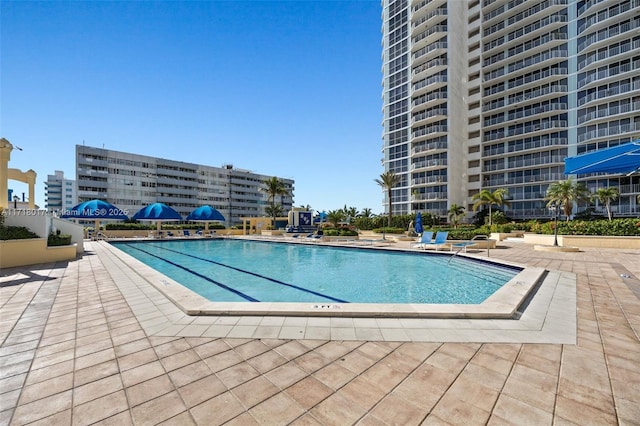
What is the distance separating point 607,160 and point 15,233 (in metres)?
17.9

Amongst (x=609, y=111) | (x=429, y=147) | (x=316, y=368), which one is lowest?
(x=316, y=368)

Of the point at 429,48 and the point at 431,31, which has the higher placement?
the point at 431,31

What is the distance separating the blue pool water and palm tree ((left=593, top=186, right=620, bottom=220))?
28.9 metres

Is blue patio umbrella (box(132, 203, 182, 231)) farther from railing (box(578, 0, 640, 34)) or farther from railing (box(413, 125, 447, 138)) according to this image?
railing (box(578, 0, 640, 34))

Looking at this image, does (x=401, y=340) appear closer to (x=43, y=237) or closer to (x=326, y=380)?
(x=326, y=380)

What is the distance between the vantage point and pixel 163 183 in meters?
69.2

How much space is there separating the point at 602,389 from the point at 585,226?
20780mm

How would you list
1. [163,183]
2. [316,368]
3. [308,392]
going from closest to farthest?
[308,392] < [316,368] < [163,183]

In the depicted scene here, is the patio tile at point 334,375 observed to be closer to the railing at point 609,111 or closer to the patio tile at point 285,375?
the patio tile at point 285,375

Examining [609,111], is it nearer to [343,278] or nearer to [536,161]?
[536,161]

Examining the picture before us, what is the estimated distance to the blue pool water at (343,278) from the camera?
25.3 feet

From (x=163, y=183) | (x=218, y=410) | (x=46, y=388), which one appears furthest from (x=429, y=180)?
(x=163, y=183)

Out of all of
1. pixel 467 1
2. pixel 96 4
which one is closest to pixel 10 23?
pixel 96 4

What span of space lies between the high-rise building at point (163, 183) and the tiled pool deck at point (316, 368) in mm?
46970
